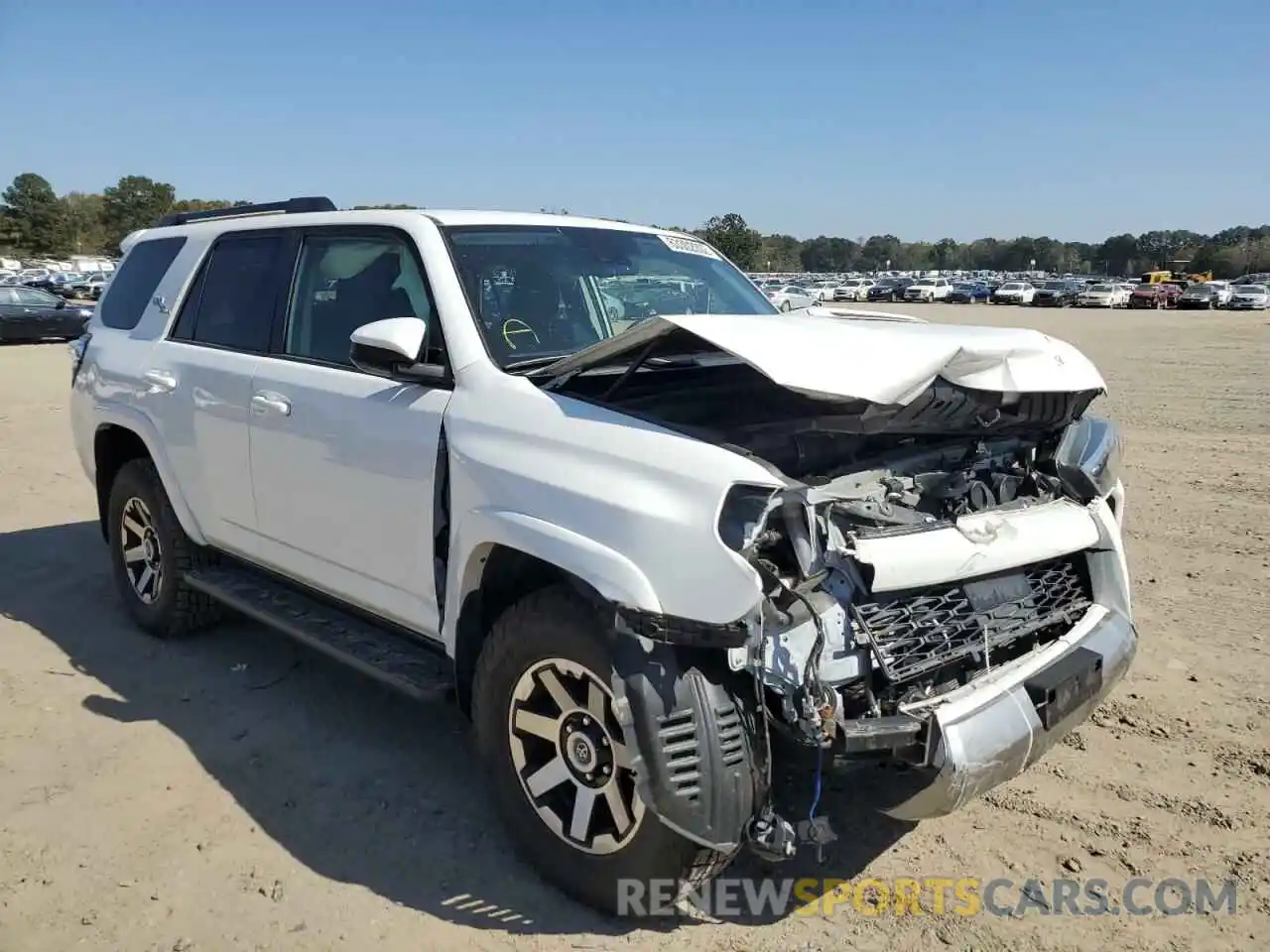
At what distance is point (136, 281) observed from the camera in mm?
5348

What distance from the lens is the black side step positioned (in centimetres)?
338

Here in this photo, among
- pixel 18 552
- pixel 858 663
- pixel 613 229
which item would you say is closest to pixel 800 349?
pixel 858 663

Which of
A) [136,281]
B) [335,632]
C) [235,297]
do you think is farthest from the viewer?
[136,281]

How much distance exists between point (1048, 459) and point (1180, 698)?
4.74ft

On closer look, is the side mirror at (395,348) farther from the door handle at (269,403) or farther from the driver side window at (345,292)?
the door handle at (269,403)

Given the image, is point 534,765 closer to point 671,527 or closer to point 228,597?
point 671,527

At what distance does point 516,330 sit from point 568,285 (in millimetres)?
456

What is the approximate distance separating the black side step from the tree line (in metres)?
43.7

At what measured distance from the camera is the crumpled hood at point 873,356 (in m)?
2.73

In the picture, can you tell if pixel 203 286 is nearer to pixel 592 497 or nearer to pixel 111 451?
pixel 111 451

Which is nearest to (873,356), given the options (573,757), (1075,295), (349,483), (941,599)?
(941,599)

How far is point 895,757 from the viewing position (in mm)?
2594

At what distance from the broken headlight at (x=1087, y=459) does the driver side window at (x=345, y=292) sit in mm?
2393

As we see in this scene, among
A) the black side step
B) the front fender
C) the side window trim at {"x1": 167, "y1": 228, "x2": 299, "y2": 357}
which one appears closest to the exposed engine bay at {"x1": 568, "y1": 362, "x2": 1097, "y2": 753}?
the front fender
